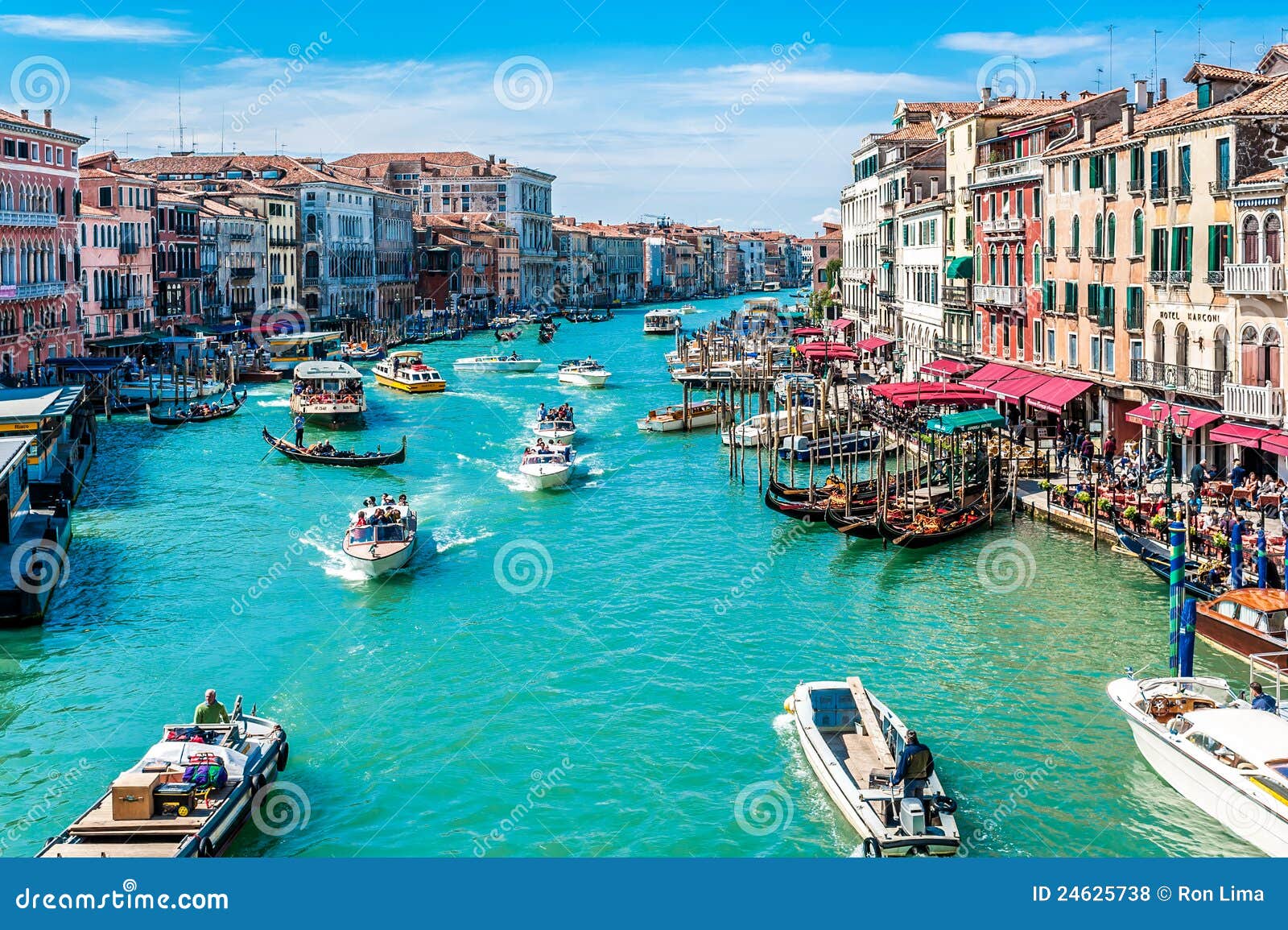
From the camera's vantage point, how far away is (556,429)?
116 ft

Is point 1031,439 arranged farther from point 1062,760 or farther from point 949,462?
point 1062,760

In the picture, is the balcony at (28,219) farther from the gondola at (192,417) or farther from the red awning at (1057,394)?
the red awning at (1057,394)

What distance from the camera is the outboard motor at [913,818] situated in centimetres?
1109

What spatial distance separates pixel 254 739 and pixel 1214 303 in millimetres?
17146

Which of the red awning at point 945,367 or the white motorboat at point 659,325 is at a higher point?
the white motorboat at point 659,325

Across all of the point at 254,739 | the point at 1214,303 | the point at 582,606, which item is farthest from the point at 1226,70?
the point at 254,739

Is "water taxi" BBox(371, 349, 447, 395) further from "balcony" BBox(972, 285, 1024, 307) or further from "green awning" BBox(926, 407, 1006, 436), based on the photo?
"green awning" BBox(926, 407, 1006, 436)

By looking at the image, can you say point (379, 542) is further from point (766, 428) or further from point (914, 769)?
point (766, 428)

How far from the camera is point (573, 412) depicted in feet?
141

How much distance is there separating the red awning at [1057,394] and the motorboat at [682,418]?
1087cm

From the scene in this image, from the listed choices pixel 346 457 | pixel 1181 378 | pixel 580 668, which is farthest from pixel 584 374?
pixel 580 668

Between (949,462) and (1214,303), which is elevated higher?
(1214,303)

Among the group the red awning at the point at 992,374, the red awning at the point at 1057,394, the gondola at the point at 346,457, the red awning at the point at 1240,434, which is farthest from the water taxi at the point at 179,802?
the red awning at the point at 992,374

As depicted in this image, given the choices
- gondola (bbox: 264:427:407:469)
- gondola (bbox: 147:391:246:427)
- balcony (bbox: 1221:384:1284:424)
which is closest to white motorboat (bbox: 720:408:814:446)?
gondola (bbox: 264:427:407:469)
